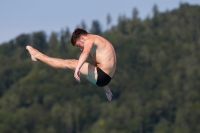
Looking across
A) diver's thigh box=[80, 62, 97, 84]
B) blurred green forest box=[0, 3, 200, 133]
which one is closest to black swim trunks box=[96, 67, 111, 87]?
diver's thigh box=[80, 62, 97, 84]

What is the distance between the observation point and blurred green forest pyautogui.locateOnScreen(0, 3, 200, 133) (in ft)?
465

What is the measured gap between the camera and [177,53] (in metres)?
187

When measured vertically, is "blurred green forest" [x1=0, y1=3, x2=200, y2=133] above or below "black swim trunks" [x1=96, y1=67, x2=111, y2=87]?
below

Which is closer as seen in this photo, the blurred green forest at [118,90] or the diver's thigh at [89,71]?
the diver's thigh at [89,71]

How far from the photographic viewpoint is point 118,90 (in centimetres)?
16538

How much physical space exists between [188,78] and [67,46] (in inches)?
1409

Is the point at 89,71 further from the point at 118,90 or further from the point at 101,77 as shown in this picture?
the point at 118,90

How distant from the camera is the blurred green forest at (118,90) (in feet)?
465

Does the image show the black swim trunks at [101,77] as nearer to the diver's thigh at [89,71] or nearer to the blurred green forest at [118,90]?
the diver's thigh at [89,71]

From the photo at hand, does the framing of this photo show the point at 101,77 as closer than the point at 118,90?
Yes

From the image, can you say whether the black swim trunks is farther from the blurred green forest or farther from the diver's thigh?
the blurred green forest

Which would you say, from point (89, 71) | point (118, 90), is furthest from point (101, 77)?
point (118, 90)

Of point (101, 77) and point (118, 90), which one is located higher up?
point (101, 77)

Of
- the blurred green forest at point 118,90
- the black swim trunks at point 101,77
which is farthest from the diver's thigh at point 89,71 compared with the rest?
the blurred green forest at point 118,90
